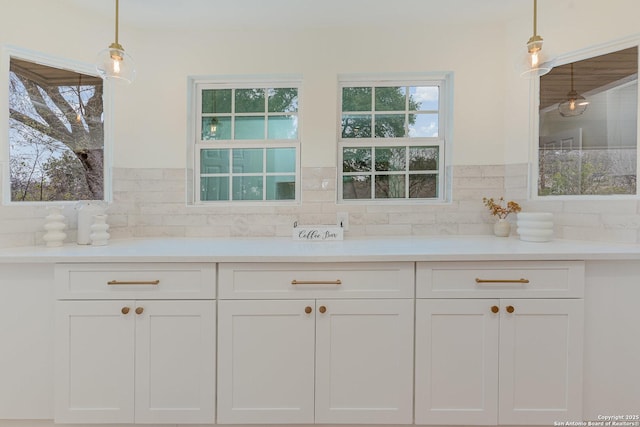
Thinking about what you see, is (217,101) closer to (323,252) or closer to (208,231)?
(208,231)

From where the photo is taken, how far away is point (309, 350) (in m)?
1.58

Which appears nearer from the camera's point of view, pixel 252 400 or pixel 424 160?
pixel 252 400

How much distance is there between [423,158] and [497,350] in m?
1.36

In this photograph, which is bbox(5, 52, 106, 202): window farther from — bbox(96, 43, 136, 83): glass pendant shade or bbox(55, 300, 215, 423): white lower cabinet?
bbox(55, 300, 215, 423): white lower cabinet

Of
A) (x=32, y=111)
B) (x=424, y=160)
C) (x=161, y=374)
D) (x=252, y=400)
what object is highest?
(x=32, y=111)

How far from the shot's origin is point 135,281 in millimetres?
1560

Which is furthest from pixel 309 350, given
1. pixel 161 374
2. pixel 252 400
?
pixel 161 374

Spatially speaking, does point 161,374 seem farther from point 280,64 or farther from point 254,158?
point 280,64

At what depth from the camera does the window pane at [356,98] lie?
236 cm

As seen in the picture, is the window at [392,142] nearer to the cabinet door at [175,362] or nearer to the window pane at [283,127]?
the window pane at [283,127]

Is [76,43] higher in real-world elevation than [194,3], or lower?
lower

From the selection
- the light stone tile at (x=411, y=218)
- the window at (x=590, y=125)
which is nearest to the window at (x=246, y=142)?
the light stone tile at (x=411, y=218)

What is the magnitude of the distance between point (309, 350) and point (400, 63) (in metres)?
1.98

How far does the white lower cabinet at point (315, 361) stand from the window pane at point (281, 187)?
0.99 meters
